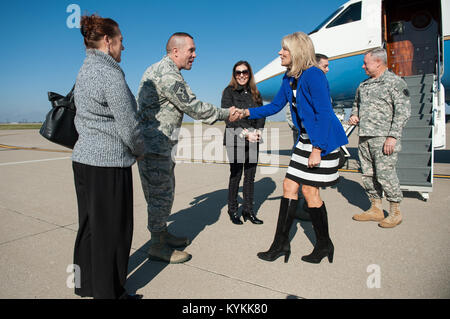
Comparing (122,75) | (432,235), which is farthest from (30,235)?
(432,235)

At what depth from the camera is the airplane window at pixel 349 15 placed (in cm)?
717

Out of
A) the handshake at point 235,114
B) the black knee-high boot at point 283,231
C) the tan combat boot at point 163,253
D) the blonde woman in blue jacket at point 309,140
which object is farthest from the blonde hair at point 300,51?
the tan combat boot at point 163,253

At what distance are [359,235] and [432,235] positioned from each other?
0.76m

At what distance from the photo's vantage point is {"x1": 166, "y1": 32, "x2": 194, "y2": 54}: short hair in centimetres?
259

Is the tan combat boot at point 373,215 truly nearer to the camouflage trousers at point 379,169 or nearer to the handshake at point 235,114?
the camouflage trousers at point 379,169

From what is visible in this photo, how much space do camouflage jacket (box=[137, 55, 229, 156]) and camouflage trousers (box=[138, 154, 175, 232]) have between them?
0.09 meters

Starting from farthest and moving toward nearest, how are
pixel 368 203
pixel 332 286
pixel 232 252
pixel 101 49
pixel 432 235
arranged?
pixel 368 203
pixel 432 235
pixel 232 252
pixel 332 286
pixel 101 49

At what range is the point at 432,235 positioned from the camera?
124 inches

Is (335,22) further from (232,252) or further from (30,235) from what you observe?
(30,235)

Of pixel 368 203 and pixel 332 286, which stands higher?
pixel 368 203

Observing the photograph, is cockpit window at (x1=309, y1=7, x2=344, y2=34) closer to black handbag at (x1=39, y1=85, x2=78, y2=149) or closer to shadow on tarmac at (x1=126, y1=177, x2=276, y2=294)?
shadow on tarmac at (x1=126, y1=177, x2=276, y2=294)

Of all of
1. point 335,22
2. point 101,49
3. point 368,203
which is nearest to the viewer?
point 101,49
